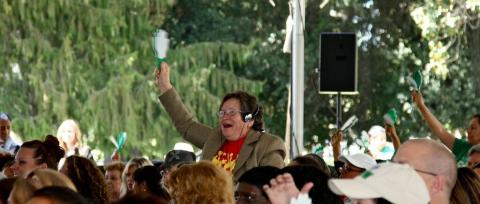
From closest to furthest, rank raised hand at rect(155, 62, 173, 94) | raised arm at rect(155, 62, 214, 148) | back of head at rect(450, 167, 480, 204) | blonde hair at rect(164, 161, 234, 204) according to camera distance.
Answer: back of head at rect(450, 167, 480, 204), blonde hair at rect(164, 161, 234, 204), raised arm at rect(155, 62, 214, 148), raised hand at rect(155, 62, 173, 94)

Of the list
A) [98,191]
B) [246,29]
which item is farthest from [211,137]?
[246,29]

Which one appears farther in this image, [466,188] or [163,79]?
[163,79]

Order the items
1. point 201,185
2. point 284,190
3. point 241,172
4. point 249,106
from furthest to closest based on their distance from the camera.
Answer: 1. point 249,106
2. point 241,172
3. point 201,185
4. point 284,190

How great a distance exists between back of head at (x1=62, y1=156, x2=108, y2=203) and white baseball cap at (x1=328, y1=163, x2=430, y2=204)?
10.1ft

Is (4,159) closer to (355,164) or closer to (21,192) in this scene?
(355,164)

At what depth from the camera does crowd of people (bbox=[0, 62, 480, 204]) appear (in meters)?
5.16

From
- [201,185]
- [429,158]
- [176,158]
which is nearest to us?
[429,158]

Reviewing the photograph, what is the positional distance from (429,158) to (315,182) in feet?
2.36

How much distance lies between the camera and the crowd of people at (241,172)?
516 cm

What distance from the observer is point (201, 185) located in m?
6.92

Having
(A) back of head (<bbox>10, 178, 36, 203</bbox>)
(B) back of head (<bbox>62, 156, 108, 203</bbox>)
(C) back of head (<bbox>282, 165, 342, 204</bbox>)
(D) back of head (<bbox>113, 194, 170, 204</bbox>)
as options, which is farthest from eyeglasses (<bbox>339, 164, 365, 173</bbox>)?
(D) back of head (<bbox>113, 194, 170, 204</bbox>)

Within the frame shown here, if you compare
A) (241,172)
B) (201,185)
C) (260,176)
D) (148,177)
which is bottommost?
(148,177)

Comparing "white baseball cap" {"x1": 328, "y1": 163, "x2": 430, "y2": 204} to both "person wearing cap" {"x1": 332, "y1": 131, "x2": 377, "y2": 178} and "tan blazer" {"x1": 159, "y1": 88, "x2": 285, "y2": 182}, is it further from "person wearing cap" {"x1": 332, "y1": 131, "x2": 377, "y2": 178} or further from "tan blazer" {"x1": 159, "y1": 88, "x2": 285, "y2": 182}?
"tan blazer" {"x1": 159, "y1": 88, "x2": 285, "y2": 182}

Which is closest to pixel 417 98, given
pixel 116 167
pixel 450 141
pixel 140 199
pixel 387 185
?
pixel 450 141
